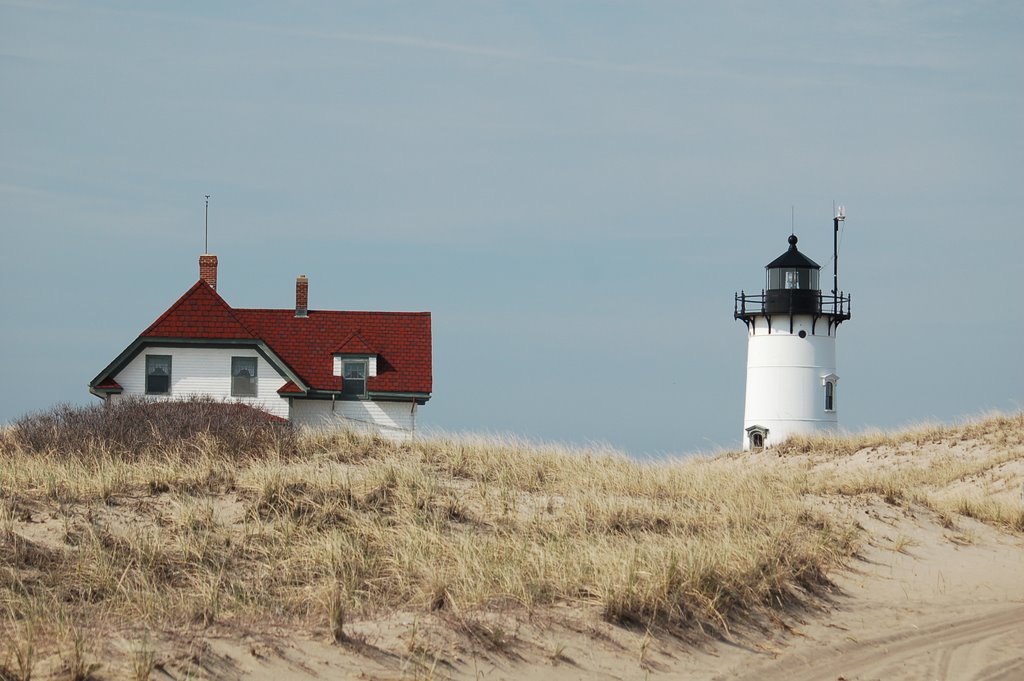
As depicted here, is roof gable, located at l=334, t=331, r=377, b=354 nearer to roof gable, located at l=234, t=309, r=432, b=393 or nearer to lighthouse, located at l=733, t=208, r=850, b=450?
roof gable, located at l=234, t=309, r=432, b=393

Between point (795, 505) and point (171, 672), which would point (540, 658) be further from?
point (795, 505)

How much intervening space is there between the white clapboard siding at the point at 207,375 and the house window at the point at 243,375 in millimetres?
124

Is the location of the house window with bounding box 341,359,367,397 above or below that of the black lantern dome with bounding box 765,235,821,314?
below

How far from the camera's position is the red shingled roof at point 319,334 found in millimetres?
36094

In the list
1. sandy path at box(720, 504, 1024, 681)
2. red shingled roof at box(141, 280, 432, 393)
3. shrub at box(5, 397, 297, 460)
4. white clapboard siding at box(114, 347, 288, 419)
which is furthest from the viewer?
red shingled roof at box(141, 280, 432, 393)

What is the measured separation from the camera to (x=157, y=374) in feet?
118

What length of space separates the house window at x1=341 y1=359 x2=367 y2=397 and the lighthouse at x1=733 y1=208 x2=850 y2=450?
12935 millimetres

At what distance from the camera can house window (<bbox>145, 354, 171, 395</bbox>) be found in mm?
35781

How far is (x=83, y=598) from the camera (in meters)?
9.68

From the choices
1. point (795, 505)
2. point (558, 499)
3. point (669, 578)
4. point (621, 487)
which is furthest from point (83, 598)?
point (795, 505)

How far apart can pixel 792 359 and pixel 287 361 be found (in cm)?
1671

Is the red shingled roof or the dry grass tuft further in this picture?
the red shingled roof

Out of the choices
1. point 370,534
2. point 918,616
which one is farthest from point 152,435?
point 918,616

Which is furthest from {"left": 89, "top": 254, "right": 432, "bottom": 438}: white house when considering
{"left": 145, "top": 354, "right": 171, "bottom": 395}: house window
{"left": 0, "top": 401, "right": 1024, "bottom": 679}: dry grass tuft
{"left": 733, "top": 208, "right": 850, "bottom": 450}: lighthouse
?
{"left": 0, "top": 401, "right": 1024, "bottom": 679}: dry grass tuft
